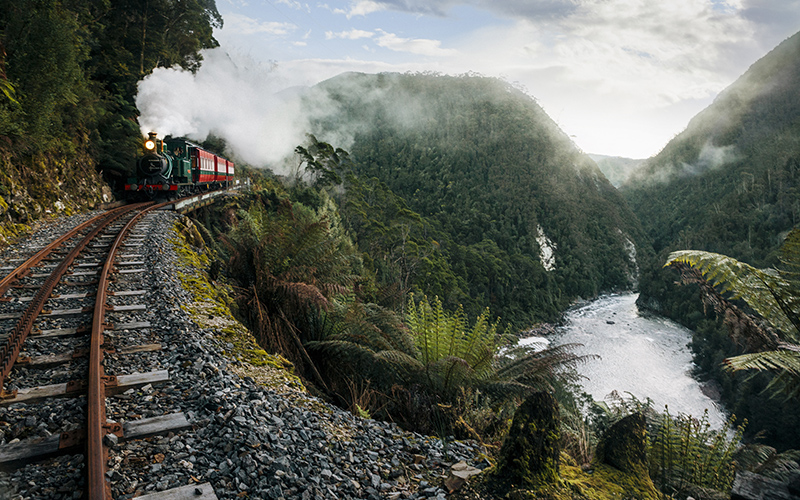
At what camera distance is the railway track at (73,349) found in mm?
2072

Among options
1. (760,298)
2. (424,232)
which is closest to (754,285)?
(760,298)

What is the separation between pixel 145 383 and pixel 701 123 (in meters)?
180

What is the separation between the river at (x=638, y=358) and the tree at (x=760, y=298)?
19861 millimetres

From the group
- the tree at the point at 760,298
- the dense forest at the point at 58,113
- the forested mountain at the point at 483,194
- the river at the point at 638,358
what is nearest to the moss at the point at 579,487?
the tree at the point at 760,298

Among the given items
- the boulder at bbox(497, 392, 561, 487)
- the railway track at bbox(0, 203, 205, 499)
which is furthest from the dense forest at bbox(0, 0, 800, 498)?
the railway track at bbox(0, 203, 205, 499)

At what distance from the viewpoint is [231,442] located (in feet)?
7.14

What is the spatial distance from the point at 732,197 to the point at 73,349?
3842 inches

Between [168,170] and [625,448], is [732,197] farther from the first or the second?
[625,448]

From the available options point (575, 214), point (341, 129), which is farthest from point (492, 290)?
point (341, 129)

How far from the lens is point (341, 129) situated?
93.6 metres

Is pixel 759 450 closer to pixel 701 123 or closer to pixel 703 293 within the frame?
pixel 703 293

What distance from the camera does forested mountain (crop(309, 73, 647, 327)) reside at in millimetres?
45562

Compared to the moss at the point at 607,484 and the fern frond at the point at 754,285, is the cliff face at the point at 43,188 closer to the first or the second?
the moss at the point at 607,484

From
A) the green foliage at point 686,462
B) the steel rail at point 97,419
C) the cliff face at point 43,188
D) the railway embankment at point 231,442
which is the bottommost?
the green foliage at point 686,462
